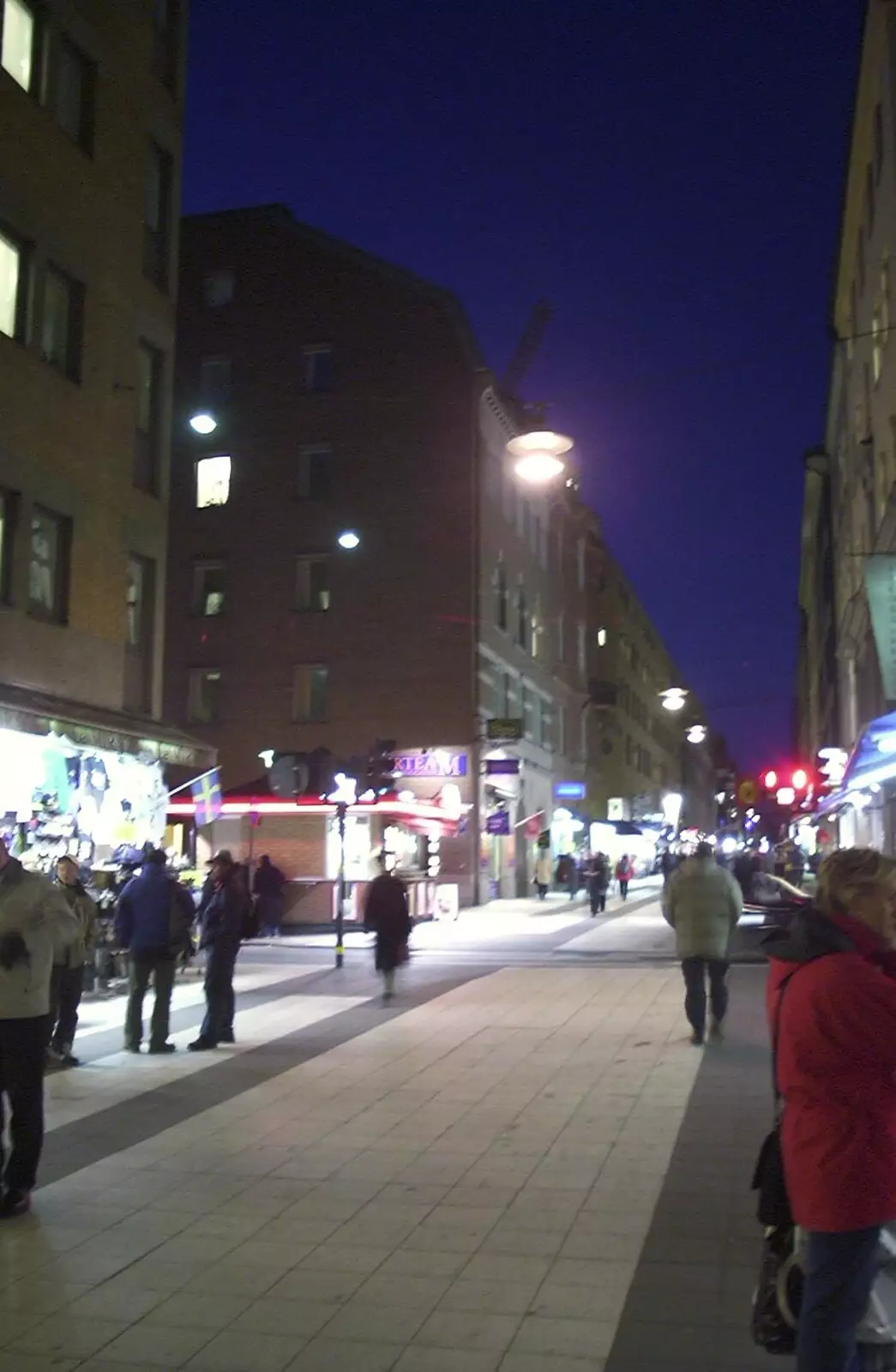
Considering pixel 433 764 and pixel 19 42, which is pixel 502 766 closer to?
pixel 433 764

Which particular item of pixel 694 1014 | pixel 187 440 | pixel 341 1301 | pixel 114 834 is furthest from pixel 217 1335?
pixel 187 440

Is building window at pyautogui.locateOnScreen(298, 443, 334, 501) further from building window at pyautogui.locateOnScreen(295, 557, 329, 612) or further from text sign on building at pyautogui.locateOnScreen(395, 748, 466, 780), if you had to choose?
text sign on building at pyautogui.locateOnScreen(395, 748, 466, 780)

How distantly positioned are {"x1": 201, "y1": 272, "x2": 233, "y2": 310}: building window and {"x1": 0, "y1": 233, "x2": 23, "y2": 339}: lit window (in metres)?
28.1

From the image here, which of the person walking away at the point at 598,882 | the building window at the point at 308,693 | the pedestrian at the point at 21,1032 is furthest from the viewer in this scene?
the building window at the point at 308,693

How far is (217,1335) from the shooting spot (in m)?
5.36

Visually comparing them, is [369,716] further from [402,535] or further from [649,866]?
[649,866]

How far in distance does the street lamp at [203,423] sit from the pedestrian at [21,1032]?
35544mm

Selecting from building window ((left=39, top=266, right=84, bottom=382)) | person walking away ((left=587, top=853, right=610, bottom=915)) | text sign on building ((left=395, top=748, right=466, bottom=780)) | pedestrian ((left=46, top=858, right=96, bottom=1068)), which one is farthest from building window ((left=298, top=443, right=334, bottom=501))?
pedestrian ((left=46, top=858, right=96, bottom=1068))

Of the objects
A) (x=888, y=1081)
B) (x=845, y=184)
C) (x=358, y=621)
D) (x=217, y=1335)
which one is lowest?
(x=217, y=1335)

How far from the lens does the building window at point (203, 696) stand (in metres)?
43.2

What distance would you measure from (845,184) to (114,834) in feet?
89.7

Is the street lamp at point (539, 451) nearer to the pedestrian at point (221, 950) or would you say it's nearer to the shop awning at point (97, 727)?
the shop awning at point (97, 727)

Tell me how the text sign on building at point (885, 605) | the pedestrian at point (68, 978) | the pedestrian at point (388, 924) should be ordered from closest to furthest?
the pedestrian at point (68, 978), the pedestrian at point (388, 924), the text sign on building at point (885, 605)

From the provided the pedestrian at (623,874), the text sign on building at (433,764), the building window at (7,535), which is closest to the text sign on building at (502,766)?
the text sign on building at (433,764)
